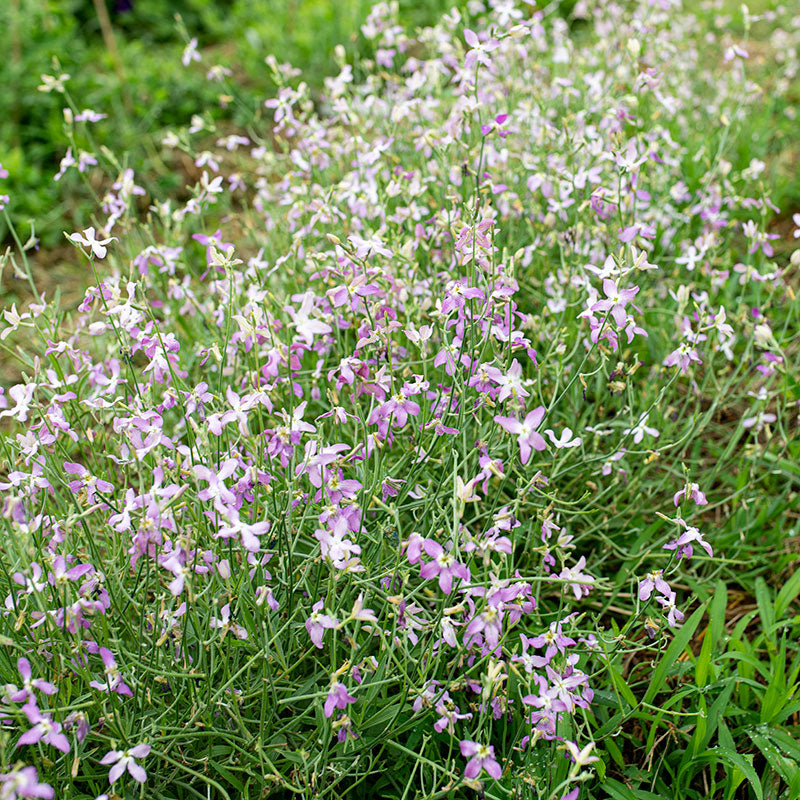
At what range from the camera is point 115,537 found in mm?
1963

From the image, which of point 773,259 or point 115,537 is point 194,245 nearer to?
point 115,537

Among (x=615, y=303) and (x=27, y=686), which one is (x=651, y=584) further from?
(x=27, y=686)

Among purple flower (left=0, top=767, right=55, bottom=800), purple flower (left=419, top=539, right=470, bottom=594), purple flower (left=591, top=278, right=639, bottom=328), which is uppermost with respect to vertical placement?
purple flower (left=591, top=278, right=639, bottom=328)

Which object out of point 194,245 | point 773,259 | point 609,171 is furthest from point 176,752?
point 773,259

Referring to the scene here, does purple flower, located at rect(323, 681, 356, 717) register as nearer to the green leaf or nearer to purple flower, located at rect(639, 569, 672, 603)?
purple flower, located at rect(639, 569, 672, 603)

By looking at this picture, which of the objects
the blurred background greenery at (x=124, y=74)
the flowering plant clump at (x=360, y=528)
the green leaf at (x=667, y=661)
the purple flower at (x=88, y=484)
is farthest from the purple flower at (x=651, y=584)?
the blurred background greenery at (x=124, y=74)

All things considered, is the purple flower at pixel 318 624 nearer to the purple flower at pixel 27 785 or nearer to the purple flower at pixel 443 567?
the purple flower at pixel 443 567

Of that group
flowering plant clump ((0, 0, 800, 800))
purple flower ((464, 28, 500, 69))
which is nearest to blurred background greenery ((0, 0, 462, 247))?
flowering plant clump ((0, 0, 800, 800))

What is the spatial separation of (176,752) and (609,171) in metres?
2.49

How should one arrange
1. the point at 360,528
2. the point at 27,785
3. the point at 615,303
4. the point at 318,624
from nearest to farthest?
1. the point at 27,785
2. the point at 318,624
3. the point at 360,528
4. the point at 615,303

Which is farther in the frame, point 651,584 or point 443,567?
point 651,584

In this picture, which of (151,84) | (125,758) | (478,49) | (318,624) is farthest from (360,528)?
(151,84)

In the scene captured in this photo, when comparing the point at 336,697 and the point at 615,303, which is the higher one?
the point at 615,303

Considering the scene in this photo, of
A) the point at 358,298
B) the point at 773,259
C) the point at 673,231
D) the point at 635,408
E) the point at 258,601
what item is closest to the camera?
the point at 258,601
